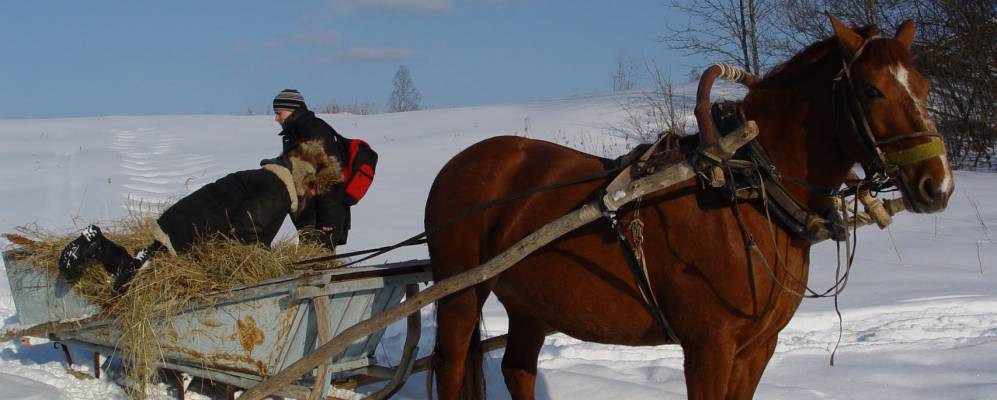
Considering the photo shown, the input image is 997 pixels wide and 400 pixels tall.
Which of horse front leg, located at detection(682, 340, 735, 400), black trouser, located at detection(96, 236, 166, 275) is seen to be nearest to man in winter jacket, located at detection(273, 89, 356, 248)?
black trouser, located at detection(96, 236, 166, 275)

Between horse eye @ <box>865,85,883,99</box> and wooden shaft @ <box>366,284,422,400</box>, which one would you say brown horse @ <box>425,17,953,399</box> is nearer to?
horse eye @ <box>865,85,883,99</box>

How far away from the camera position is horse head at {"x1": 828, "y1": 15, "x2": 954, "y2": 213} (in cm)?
259

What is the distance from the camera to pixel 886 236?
9.00 m

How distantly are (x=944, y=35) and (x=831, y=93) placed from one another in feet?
39.6

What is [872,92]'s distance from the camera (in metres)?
2.70

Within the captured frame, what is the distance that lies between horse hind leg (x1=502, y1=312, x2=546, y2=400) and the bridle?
1.81m

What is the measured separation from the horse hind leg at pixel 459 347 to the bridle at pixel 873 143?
67.5 inches

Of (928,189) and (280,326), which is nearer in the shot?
(928,189)

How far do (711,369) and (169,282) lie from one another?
2.53 metres

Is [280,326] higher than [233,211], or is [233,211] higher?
[233,211]

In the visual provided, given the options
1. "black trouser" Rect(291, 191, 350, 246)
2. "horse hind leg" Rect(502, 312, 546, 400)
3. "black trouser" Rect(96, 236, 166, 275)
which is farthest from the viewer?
"black trouser" Rect(291, 191, 350, 246)

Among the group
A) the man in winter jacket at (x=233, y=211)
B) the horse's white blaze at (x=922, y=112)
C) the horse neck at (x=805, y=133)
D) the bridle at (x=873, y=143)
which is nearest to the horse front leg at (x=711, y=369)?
the horse neck at (x=805, y=133)

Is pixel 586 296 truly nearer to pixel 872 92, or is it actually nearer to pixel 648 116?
pixel 872 92

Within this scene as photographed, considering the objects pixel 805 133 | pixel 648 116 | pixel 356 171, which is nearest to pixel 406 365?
pixel 356 171
